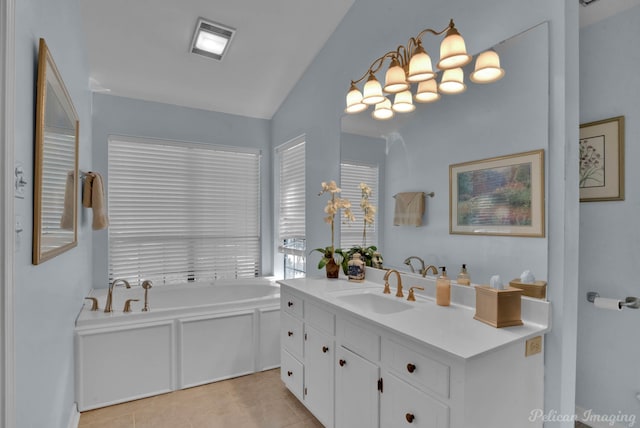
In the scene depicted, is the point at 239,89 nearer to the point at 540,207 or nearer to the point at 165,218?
the point at 165,218

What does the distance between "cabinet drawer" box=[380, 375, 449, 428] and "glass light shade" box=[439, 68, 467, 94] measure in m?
1.51

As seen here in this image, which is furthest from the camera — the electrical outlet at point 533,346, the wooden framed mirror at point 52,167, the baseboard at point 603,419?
the baseboard at point 603,419

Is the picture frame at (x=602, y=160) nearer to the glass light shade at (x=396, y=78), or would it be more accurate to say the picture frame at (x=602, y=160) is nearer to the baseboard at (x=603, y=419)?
the glass light shade at (x=396, y=78)

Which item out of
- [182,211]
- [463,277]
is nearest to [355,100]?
[463,277]

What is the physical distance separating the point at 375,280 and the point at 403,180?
77 cm

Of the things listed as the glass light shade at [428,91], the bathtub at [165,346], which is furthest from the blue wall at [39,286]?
the glass light shade at [428,91]

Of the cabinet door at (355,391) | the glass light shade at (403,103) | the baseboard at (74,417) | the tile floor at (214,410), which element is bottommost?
the tile floor at (214,410)

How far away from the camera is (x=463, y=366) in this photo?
3.93 ft

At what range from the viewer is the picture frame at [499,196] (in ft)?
5.14

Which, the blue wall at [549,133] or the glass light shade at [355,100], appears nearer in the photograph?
the blue wall at [549,133]

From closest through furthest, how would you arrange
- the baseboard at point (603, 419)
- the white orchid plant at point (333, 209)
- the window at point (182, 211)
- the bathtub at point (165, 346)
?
the baseboard at point (603, 419) → the bathtub at point (165, 346) → the white orchid plant at point (333, 209) → the window at point (182, 211)

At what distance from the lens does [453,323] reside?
5.09 feet

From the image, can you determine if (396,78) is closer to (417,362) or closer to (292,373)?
(417,362)

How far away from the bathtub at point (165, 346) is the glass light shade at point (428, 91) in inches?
82.0
